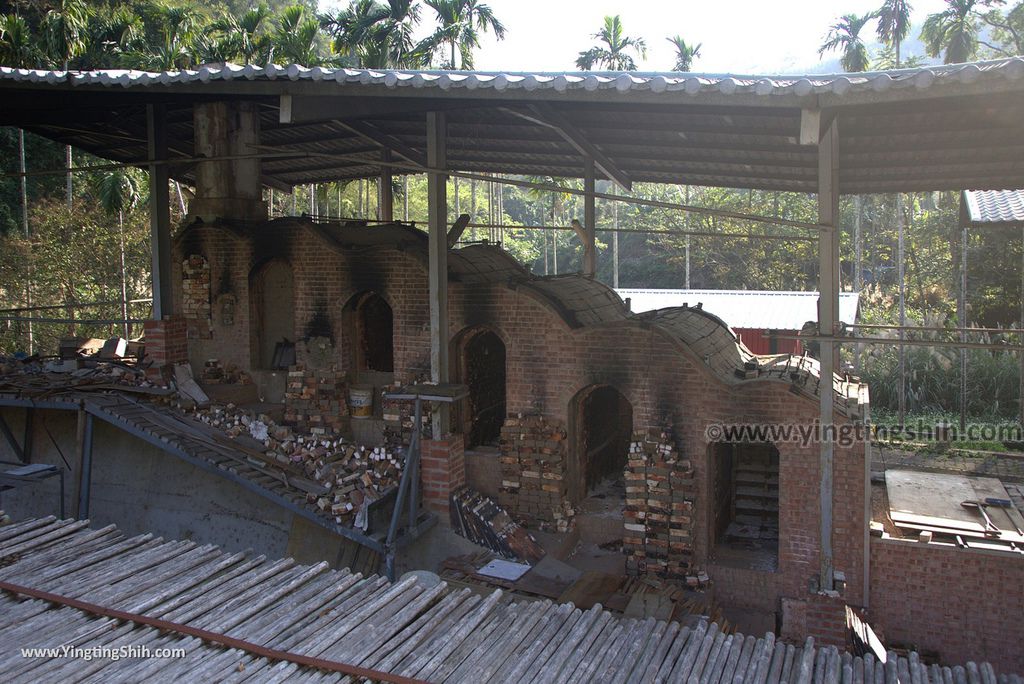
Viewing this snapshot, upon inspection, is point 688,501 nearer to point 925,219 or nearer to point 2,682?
point 2,682

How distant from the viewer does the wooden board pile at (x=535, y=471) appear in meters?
10.3

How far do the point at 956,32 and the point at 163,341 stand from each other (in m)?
24.4

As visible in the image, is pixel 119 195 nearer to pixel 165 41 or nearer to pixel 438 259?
pixel 165 41

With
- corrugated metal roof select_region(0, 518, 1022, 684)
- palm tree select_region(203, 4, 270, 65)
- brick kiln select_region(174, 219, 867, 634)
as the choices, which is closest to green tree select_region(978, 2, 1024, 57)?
brick kiln select_region(174, 219, 867, 634)

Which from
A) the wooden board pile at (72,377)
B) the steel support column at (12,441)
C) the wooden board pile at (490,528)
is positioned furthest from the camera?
the steel support column at (12,441)

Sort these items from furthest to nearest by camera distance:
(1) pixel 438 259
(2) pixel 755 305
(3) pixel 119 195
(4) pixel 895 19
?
(4) pixel 895 19
(2) pixel 755 305
(3) pixel 119 195
(1) pixel 438 259

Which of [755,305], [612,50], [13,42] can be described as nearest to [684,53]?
[612,50]

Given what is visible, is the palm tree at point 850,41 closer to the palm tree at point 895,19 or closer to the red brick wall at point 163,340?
the palm tree at point 895,19

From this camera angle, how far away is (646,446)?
966 centimetres

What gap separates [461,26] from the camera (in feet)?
83.3

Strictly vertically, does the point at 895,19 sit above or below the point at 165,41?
above

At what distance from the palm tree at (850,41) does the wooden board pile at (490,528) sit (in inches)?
956

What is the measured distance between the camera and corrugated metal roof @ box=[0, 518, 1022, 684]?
4.68m

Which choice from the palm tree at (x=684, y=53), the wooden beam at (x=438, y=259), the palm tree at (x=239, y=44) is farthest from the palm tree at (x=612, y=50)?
the wooden beam at (x=438, y=259)
